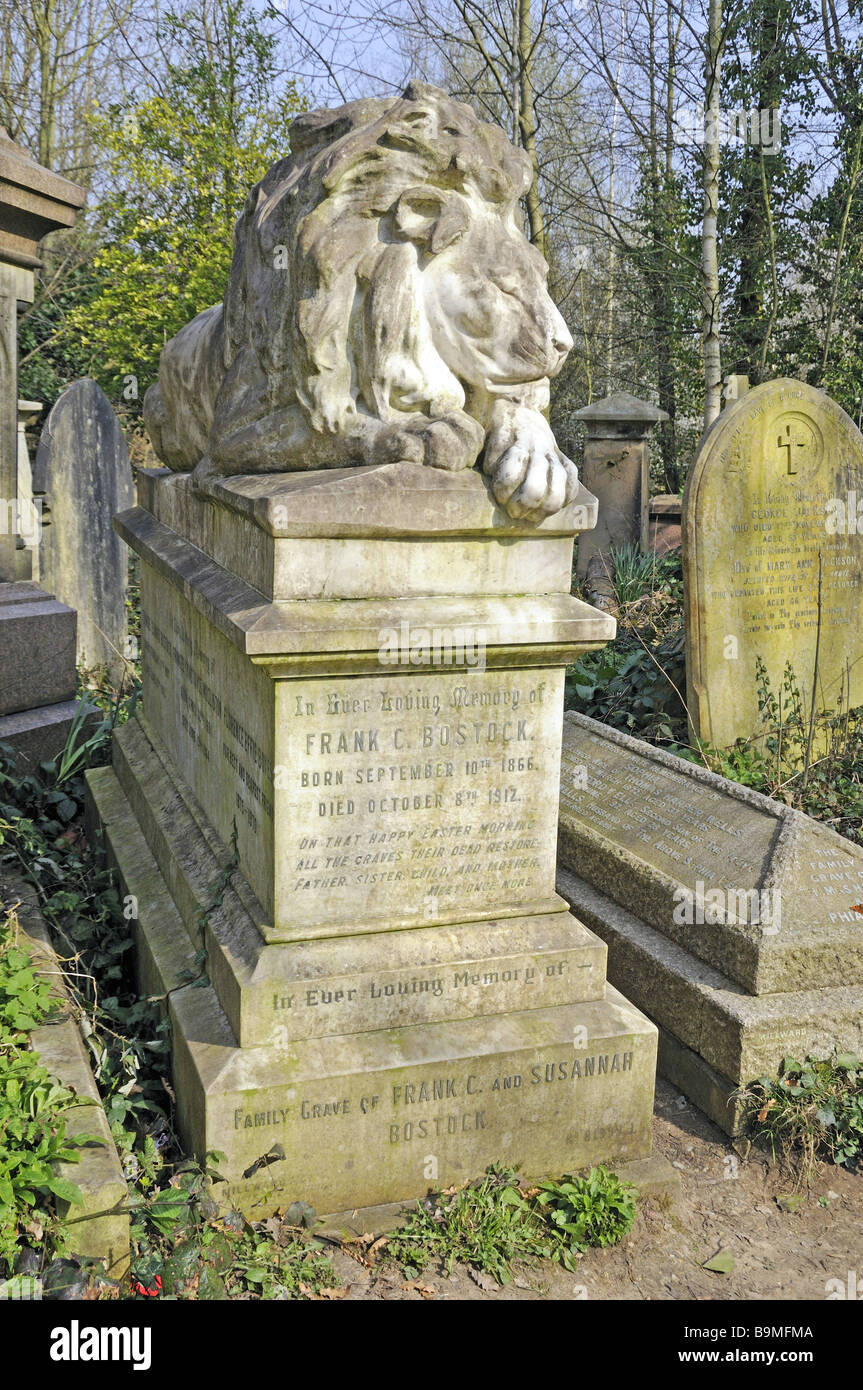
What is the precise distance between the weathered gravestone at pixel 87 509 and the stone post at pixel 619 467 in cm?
400

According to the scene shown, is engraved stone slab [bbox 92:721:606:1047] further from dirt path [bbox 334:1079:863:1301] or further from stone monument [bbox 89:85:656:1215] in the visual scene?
dirt path [bbox 334:1079:863:1301]

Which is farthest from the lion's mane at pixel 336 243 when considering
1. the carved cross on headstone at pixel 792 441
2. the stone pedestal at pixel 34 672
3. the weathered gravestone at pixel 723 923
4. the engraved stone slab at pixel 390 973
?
the carved cross on headstone at pixel 792 441

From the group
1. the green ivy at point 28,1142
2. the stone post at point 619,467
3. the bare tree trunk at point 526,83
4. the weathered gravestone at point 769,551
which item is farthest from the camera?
the bare tree trunk at point 526,83

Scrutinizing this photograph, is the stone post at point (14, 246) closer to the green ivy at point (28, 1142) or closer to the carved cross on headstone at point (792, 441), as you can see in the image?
the green ivy at point (28, 1142)

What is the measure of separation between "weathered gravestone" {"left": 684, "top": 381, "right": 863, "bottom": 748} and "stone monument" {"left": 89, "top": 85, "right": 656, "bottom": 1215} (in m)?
2.62

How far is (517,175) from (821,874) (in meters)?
2.42

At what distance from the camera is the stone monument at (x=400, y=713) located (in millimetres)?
2877

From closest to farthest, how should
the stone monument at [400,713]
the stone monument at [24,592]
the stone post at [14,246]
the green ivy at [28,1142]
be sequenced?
the green ivy at [28,1142] → the stone monument at [400,713] → the stone post at [14,246] → the stone monument at [24,592]

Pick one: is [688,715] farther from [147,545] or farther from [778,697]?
[147,545]

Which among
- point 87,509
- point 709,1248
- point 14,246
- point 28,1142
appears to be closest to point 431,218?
point 28,1142

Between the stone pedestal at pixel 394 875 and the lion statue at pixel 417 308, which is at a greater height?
the lion statue at pixel 417 308

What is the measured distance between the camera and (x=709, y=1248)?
3.01 meters

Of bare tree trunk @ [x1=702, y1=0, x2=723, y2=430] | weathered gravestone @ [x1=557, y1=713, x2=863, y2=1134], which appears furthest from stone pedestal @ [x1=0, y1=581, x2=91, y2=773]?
bare tree trunk @ [x1=702, y1=0, x2=723, y2=430]

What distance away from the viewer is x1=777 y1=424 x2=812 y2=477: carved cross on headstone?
571 cm
